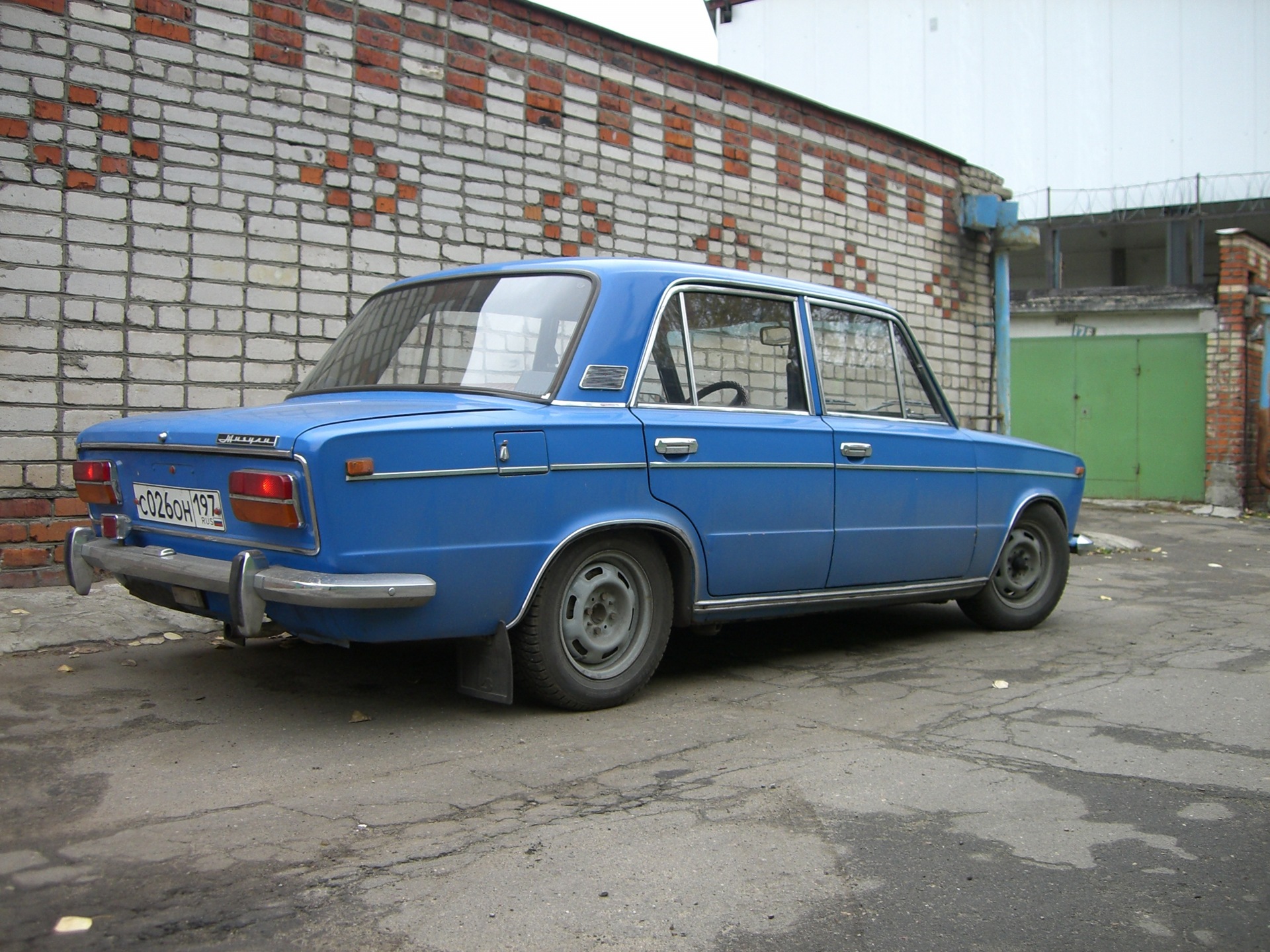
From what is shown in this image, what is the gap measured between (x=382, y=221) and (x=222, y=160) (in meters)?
1.04

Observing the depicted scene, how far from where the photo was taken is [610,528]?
3.97 m

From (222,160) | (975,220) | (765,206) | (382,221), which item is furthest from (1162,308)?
(222,160)

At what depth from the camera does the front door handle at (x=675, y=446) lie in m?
4.13

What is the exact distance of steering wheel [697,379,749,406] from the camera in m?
4.41

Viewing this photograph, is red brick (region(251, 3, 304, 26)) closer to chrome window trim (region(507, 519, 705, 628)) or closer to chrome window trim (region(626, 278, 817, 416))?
chrome window trim (region(626, 278, 817, 416))

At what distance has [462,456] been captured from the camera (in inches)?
140

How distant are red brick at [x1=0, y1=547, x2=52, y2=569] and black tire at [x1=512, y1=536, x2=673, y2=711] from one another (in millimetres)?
3046

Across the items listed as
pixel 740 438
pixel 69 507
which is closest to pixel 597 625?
pixel 740 438

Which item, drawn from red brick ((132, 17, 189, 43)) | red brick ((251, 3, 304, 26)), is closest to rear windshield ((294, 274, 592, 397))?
red brick ((132, 17, 189, 43))

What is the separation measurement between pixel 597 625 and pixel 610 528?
14.1 inches

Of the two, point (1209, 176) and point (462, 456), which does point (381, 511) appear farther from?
point (1209, 176)

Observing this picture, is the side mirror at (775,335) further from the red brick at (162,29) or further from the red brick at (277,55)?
the red brick at (162,29)

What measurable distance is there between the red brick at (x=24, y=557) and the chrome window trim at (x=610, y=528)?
10.1 ft

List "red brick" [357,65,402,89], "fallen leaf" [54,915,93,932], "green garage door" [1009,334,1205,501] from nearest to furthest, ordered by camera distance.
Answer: "fallen leaf" [54,915,93,932] < "red brick" [357,65,402,89] < "green garage door" [1009,334,1205,501]
